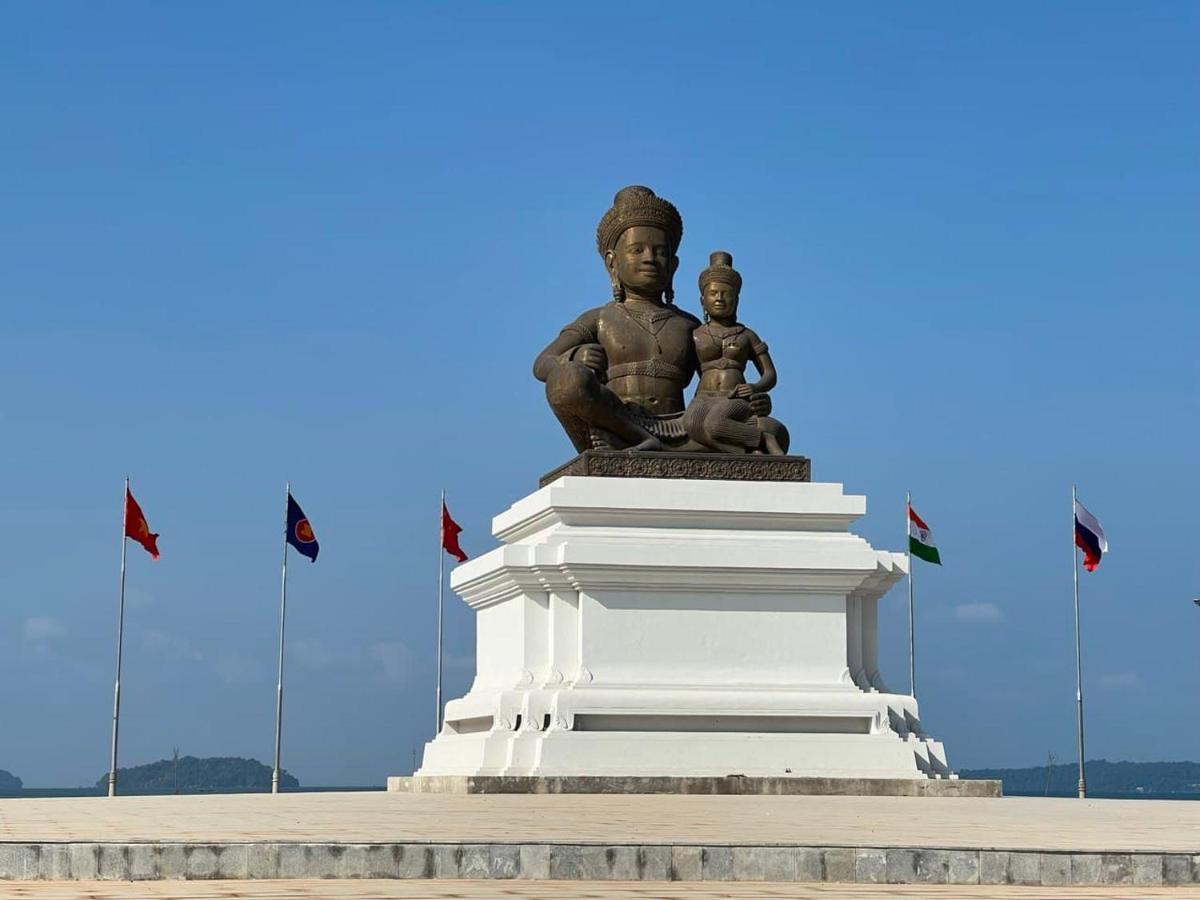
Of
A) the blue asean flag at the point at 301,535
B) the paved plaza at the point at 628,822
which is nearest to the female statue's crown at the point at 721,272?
the paved plaza at the point at 628,822

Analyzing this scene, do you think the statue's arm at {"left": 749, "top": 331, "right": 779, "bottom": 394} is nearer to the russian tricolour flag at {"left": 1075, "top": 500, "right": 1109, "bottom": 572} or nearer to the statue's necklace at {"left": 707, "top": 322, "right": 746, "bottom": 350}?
the statue's necklace at {"left": 707, "top": 322, "right": 746, "bottom": 350}

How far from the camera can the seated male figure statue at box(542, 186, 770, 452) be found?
74.7 ft

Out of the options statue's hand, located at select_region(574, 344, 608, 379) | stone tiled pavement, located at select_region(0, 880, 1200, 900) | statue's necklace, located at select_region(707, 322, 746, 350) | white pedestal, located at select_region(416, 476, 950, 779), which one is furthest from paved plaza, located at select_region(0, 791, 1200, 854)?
statue's necklace, located at select_region(707, 322, 746, 350)

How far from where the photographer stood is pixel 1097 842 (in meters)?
11.7

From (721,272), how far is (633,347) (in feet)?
4.79

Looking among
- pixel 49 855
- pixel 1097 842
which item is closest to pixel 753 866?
pixel 1097 842

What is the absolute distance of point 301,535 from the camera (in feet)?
114

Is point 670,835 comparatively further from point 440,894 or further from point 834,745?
point 834,745

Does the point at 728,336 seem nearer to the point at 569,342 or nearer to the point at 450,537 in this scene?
the point at 569,342

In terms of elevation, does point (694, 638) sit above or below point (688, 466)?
below

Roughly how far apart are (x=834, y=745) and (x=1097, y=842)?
9654mm

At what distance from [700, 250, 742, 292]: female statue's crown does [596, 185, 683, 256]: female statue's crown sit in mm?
672

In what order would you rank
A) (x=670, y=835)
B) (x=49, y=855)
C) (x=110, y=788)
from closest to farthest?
(x=49, y=855), (x=670, y=835), (x=110, y=788)

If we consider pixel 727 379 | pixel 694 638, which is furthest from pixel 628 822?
pixel 727 379
